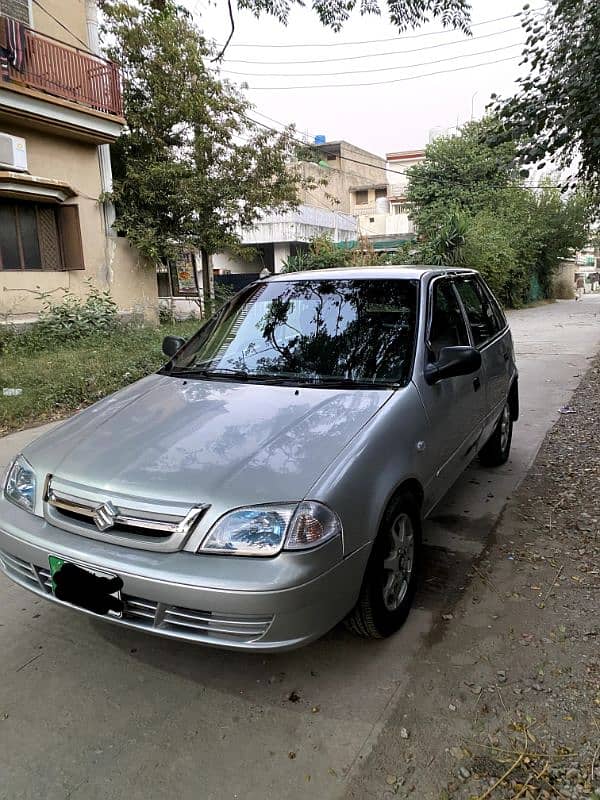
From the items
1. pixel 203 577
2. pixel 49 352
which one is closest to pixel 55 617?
pixel 203 577

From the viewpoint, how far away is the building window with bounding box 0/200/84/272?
1119cm

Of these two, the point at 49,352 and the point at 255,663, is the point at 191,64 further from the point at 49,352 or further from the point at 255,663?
the point at 255,663

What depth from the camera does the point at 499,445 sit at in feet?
16.1

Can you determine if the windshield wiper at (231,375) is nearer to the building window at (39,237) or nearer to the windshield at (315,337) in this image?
the windshield at (315,337)

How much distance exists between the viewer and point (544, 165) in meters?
6.16

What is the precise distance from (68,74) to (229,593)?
1307cm

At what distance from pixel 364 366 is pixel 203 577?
1466 millimetres

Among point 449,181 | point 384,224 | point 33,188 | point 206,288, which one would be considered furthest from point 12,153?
point 384,224

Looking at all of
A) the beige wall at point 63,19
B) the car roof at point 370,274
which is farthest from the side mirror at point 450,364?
the beige wall at point 63,19

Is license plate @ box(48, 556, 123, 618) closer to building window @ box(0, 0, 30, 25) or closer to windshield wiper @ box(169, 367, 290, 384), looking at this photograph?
windshield wiper @ box(169, 367, 290, 384)

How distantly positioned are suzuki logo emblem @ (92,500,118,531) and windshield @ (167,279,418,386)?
1155 mm

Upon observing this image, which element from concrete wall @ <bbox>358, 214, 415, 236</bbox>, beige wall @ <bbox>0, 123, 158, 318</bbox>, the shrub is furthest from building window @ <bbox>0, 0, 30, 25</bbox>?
the shrub

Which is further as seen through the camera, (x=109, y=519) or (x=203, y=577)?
(x=109, y=519)

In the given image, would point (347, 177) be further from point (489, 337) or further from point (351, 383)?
point (351, 383)
